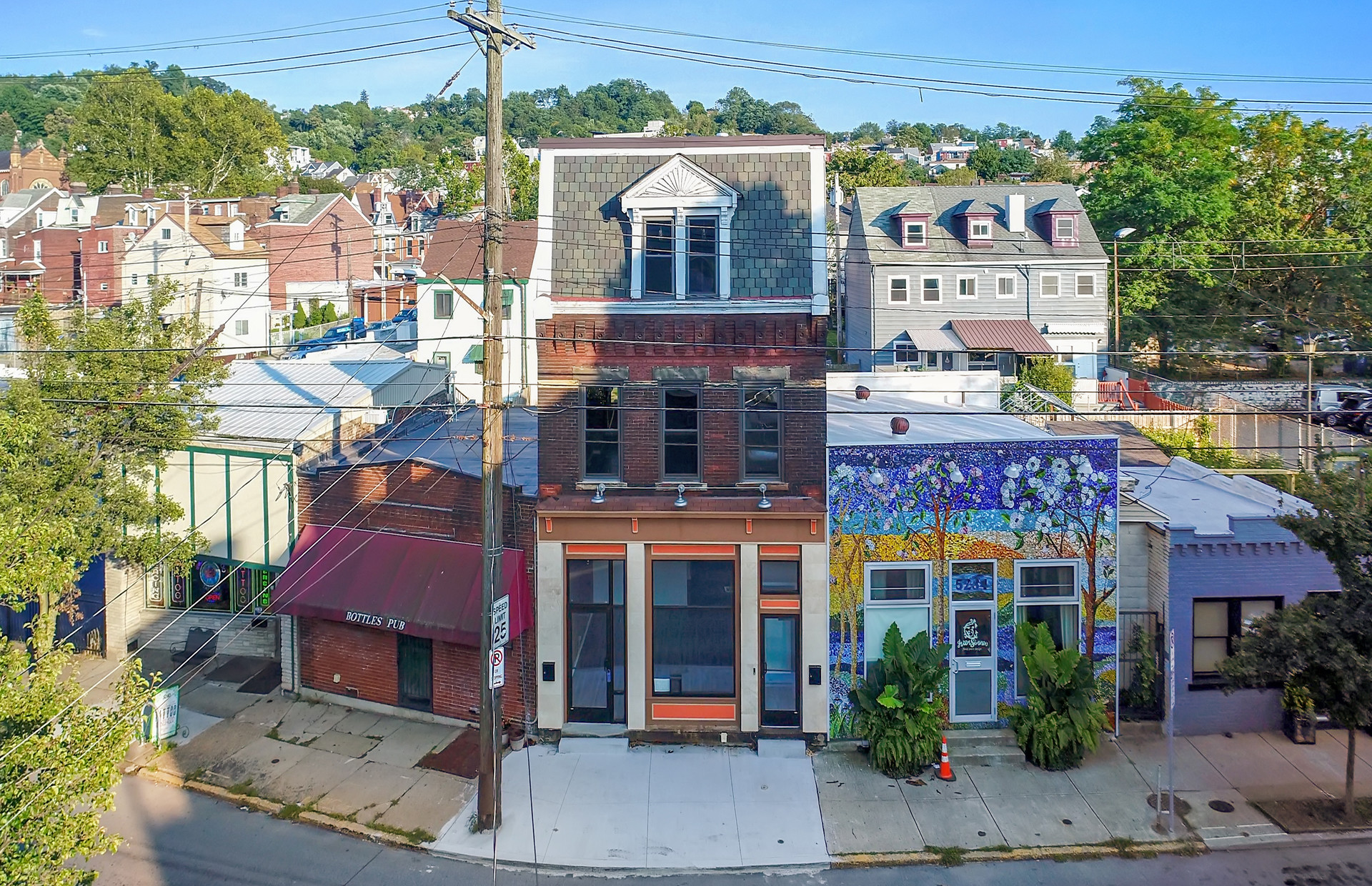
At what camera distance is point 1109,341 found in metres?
44.6

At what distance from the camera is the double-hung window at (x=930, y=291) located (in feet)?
142

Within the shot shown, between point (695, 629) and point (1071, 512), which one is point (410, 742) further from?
point (1071, 512)

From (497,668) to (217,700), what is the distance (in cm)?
797

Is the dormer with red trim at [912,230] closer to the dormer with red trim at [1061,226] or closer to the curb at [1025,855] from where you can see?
the dormer with red trim at [1061,226]

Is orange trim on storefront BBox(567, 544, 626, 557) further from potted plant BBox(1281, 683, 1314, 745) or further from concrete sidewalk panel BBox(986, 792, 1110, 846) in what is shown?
potted plant BBox(1281, 683, 1314, 745)

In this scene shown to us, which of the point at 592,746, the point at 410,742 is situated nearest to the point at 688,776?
the point at 592,746

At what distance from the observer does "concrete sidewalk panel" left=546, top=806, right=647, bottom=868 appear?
1320 centimetres

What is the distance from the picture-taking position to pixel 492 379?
1327 centimetres

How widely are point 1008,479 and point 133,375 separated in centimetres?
1572

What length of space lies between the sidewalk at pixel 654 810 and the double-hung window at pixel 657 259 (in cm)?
776

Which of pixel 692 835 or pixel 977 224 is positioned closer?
pixel 692 835

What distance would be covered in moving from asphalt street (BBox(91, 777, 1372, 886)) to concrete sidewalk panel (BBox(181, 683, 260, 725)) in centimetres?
417

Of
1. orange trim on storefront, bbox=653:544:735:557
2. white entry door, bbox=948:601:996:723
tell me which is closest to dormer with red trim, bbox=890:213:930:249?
white entry door, bbox=948:601:996:723

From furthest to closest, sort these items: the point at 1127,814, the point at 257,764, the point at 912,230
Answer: the point at 912,230, the point at 257,764, the point at 1127,814
